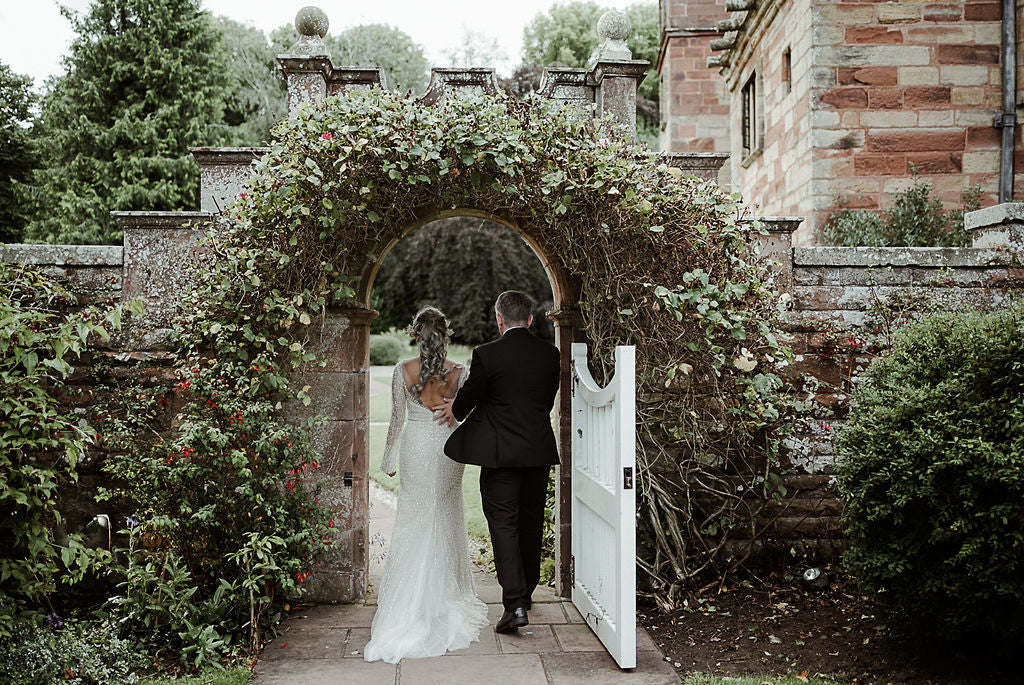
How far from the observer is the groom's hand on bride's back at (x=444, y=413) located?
16.1ft

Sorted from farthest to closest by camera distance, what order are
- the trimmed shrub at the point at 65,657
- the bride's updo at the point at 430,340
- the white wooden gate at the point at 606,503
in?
1. the bride's updo at the point at 430,340
2. the white wooden gate at the point at 606,503
3. the trimmed shrub at the point at 65,657

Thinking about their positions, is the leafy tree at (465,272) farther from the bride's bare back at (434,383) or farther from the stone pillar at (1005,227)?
the bride's bare back at (434,383)


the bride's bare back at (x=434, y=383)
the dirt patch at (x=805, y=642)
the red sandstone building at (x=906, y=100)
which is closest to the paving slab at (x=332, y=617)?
the bride's bare back at (x=434, y=383)

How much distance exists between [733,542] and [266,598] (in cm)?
308

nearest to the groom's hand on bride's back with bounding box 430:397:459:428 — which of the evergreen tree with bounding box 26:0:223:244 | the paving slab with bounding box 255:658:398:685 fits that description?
the paving slab with bounding box 255:658:398:685

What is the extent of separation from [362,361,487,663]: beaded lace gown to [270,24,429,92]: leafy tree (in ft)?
84.8

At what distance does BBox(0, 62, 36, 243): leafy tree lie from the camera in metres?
15.6

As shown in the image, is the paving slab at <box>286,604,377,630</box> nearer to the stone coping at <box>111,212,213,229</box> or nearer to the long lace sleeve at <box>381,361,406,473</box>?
the long lace sleeve at <box>381,361,406,473</box>

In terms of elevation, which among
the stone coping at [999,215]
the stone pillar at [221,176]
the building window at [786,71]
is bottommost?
the stone coping at [999,215]

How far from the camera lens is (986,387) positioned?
3.98 metres

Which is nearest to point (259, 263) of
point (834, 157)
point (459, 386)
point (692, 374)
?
point (459, 386)

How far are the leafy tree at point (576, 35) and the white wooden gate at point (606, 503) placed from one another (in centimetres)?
2582

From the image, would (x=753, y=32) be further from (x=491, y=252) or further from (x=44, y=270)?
(x=491, y=252)

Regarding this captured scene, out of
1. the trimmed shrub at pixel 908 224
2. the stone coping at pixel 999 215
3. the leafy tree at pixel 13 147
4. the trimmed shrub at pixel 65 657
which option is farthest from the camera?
the leafy tree at pixel 13 147
